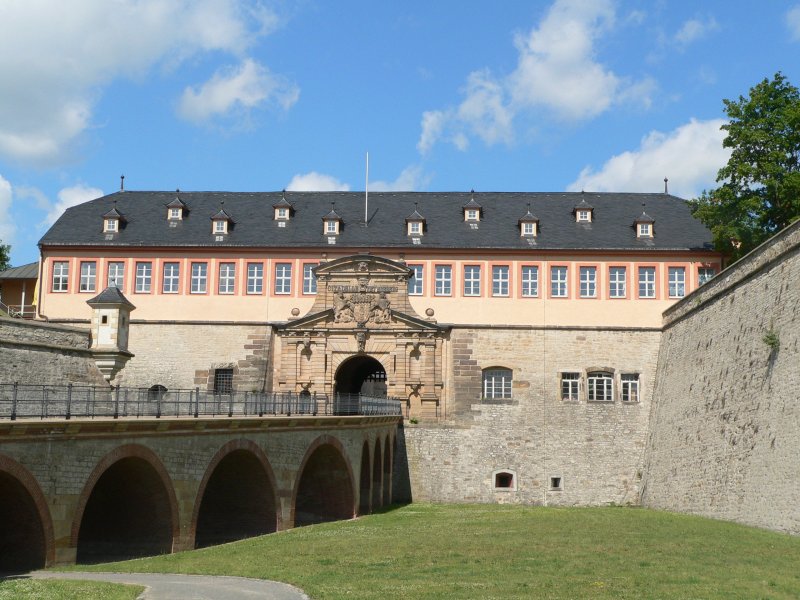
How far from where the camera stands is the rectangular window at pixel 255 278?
45.0m

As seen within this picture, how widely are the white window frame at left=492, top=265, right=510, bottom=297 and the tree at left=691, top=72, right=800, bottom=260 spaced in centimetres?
946

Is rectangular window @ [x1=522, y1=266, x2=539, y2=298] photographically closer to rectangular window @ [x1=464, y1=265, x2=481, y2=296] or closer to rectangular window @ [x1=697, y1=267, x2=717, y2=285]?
rectangular window @ [x1=464, y1=265, x2=481, y2=296]

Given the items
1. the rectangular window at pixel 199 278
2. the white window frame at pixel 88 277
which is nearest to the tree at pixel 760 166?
the rectangular window at pixel 199 278

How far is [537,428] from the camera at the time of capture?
1699 inches

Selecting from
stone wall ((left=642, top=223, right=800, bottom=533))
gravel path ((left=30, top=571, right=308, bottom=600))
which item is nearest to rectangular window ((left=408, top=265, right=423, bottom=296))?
stone wall ((left=642, top=223, right=800, bottom=533))

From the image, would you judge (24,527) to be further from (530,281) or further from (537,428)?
(530,281)

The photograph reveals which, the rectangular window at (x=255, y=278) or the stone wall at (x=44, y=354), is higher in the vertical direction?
the rectangular window at (x=255, y=278)

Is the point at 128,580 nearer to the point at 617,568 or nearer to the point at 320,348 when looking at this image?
the point at 617,568

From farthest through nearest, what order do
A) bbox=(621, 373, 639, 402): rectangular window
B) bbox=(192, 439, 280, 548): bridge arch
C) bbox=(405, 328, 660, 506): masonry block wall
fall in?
bbox=(621, 373, 639, 402): rectangular window, bbox=(405, 328, 660, 506): masonry block wall, bbox=(192, 439, 280, 548): bridge arch

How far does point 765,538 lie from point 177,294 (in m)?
29.5

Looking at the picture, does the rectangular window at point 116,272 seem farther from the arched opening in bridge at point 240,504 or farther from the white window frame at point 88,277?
the arched opening in bridge at point 240,504

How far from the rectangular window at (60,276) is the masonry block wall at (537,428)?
58.0 ft

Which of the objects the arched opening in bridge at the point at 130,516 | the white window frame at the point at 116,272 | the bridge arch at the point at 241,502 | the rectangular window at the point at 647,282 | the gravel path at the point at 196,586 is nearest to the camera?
the gravel path at the point at 196,586

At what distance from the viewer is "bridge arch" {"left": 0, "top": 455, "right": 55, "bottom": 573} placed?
17.2m
